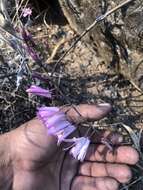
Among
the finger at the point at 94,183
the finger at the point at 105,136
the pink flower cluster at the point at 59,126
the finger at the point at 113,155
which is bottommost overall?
the finger at the point at 94,183

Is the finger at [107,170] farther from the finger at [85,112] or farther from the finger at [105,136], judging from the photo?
the finger at [85,112]

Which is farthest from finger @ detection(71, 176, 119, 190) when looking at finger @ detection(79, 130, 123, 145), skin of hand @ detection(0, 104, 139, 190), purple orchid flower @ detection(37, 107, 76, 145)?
purple orchid flower @ detection(37, 107, 76, 145)

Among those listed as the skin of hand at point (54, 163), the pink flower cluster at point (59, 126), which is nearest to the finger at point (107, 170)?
the skin of hand at point (54, 163)

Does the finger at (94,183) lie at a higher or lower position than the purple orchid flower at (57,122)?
lower

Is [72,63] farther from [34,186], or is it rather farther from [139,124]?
[34,186]

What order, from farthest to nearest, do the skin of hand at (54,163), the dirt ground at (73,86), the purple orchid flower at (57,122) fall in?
the dirt ground at (73,86) → the skin of hand at (54,163) → the purple orchid flower at (57,122)

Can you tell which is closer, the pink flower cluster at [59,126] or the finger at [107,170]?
the pink flower cluster at [59,126]

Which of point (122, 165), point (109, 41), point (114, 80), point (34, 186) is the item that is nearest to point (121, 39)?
point (109, 41)
